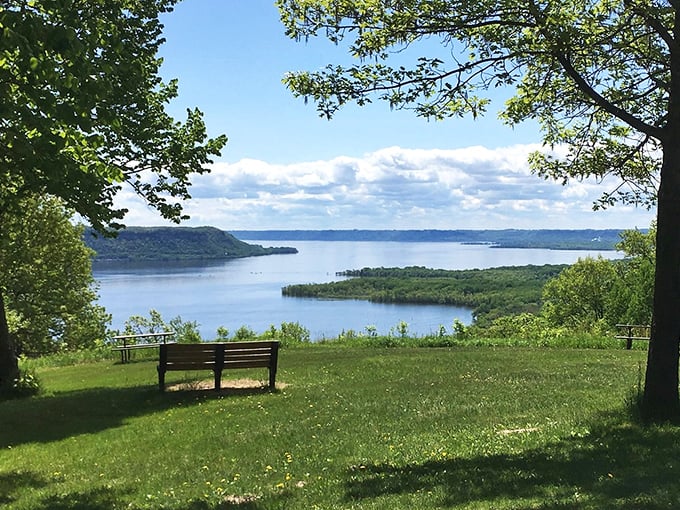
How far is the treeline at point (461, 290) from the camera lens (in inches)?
3662

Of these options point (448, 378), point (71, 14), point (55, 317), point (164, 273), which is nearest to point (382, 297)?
point (164, 273)

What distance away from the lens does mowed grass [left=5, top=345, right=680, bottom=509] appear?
5.07 metres

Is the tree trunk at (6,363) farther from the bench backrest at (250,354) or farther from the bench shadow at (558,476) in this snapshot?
the bench shadow at (558,476)

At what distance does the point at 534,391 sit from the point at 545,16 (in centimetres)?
610

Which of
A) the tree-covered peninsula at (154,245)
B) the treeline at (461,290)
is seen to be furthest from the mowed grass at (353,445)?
the tree-covered peninsula at (154,245)

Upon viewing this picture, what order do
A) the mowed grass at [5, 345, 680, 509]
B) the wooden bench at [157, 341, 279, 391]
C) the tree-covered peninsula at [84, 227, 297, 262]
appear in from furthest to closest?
the tree-covered peninsula at [84, 227, 297, 262] → the wooden bench at [157, 341, 279, 391] → the mowed grass at [5, 345, 680, 509]

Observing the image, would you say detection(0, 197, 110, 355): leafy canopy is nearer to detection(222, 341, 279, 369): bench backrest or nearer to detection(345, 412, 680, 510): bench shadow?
detection(222, 341, 279, 369): bench backrest

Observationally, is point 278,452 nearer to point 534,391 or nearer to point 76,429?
point 76,429

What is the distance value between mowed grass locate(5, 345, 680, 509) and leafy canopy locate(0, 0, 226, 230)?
3.39 m

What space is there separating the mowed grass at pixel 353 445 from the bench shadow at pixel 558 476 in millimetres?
17

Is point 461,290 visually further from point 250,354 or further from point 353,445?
point 353,445

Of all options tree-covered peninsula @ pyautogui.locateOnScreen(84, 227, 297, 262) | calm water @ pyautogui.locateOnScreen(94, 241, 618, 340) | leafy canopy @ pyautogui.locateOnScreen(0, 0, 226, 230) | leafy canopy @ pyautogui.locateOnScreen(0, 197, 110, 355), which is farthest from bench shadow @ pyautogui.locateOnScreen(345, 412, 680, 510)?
tree-covered peninsula @ pyautogui.locateOnScreen(84, 227, 297, 262)

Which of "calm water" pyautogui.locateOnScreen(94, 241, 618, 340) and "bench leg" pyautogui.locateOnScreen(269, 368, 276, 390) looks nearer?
"bench leg" pyautogui.locateOnScreen(269, 368, 276, 390)

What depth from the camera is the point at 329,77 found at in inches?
321
